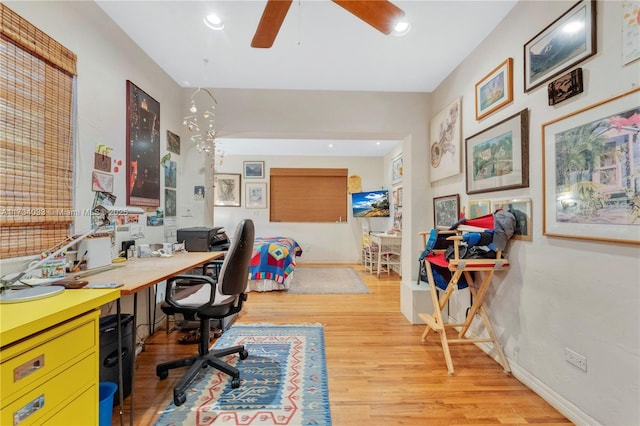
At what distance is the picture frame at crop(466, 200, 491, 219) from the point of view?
2128 millimetres

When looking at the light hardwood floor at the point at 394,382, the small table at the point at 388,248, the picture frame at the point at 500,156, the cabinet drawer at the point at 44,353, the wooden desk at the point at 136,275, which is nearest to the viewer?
the cabinet drawer at the point at 44,353

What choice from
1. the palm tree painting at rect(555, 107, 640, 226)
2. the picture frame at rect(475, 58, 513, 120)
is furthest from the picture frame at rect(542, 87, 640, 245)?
the picture frame at rect(475, 58, 513, 120)

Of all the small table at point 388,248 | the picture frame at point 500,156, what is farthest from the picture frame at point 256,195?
the picture frame at point 500,156

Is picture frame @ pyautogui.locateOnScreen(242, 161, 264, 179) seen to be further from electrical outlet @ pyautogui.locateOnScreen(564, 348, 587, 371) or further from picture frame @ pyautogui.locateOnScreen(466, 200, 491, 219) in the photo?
electrical outlet @ pyautogui.locateOnScreen(564, 348, 587, 371)

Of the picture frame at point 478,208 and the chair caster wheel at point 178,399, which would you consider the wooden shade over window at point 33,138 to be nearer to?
the chair caster wheel at point 178,399

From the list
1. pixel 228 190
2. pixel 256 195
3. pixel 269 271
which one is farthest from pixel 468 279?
pixel 228 190

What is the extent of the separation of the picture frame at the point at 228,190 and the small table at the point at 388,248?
3.32 metres

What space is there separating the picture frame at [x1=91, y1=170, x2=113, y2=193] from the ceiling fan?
147cm

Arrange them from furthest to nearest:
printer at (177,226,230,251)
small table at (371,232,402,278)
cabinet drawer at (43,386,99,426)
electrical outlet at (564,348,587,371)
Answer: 1. small table at (371,232,402,278)
2. printer at (177,226,230,251)
3. electrical outlet at (564,348,587,371)
4. cabinet drawer at (43,386,99,426)

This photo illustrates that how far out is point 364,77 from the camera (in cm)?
270

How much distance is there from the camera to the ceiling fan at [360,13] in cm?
127

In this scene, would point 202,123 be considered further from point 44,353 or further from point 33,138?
point 44,353

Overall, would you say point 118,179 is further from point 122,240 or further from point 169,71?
point 169,71

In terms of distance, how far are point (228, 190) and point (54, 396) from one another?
18.2ft
